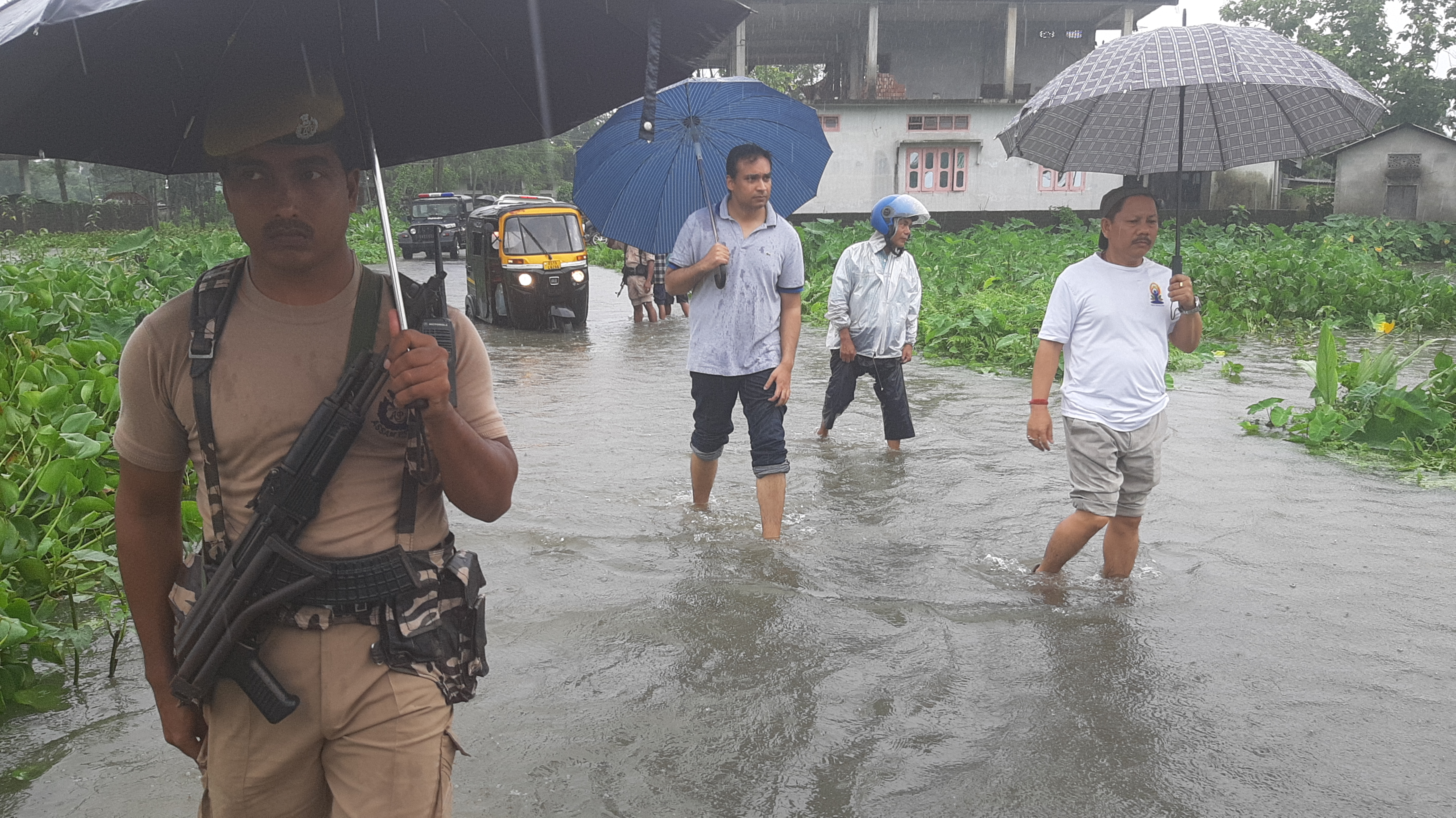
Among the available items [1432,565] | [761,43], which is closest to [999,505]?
[1432,565]

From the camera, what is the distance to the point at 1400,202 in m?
34.5

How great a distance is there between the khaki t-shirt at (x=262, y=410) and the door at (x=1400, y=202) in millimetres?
38657

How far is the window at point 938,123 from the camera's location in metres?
34.2

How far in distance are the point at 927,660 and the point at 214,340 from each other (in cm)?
330

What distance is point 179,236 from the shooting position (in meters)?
28.4

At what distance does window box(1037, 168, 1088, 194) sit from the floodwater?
91.7 ft

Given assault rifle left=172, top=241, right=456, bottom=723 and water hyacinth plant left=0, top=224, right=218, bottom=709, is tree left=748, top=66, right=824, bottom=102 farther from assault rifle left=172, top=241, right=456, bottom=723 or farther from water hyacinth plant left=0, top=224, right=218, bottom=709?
assault rifle left=172, top=241, right=456, bottom=723

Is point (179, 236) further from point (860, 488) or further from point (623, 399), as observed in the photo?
point (860, 488)

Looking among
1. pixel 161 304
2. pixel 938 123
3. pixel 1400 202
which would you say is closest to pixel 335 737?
pixel 161 304

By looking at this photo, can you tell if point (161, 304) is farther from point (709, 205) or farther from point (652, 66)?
point (652, 66)

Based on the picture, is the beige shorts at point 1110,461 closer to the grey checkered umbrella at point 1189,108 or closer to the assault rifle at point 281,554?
the grey checkered umbrella at point 1189,108

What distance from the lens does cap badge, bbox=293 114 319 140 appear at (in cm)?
212

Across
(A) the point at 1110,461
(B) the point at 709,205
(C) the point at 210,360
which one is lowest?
(A) the point at 1110,461

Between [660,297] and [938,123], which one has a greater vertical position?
[938,123]
